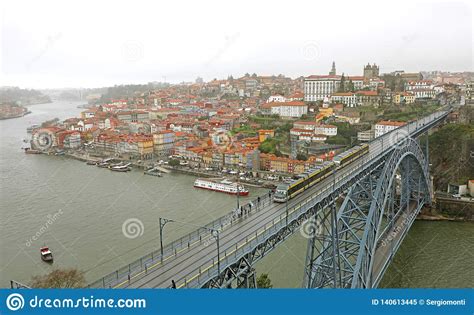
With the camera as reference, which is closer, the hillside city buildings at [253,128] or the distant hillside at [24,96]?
the hillside city buildings at [253,128]

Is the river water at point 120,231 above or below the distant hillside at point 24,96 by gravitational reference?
below

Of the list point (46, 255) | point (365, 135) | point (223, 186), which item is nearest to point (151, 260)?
point (46, 255)

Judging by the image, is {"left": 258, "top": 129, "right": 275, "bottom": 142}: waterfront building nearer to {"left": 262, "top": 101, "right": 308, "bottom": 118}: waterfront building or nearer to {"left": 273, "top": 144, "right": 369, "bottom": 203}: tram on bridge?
{"left": 262, "top": 101, "right": 308, "bottom": 118}: waterfront building

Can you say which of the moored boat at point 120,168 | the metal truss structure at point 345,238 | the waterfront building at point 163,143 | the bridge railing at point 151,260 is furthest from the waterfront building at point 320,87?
the bridge railing at point 151,260

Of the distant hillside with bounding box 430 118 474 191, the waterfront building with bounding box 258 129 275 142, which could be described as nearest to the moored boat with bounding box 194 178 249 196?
the distant hillside with bounding box 430 118 474 191

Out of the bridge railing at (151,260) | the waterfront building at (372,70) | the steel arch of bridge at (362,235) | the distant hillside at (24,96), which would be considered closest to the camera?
the bridge railing at (151,260)

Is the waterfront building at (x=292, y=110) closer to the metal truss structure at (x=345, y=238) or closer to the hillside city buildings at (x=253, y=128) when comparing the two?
the hillside city buildings at (x=253, y=128)

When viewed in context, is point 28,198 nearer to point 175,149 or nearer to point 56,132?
point 175,149
